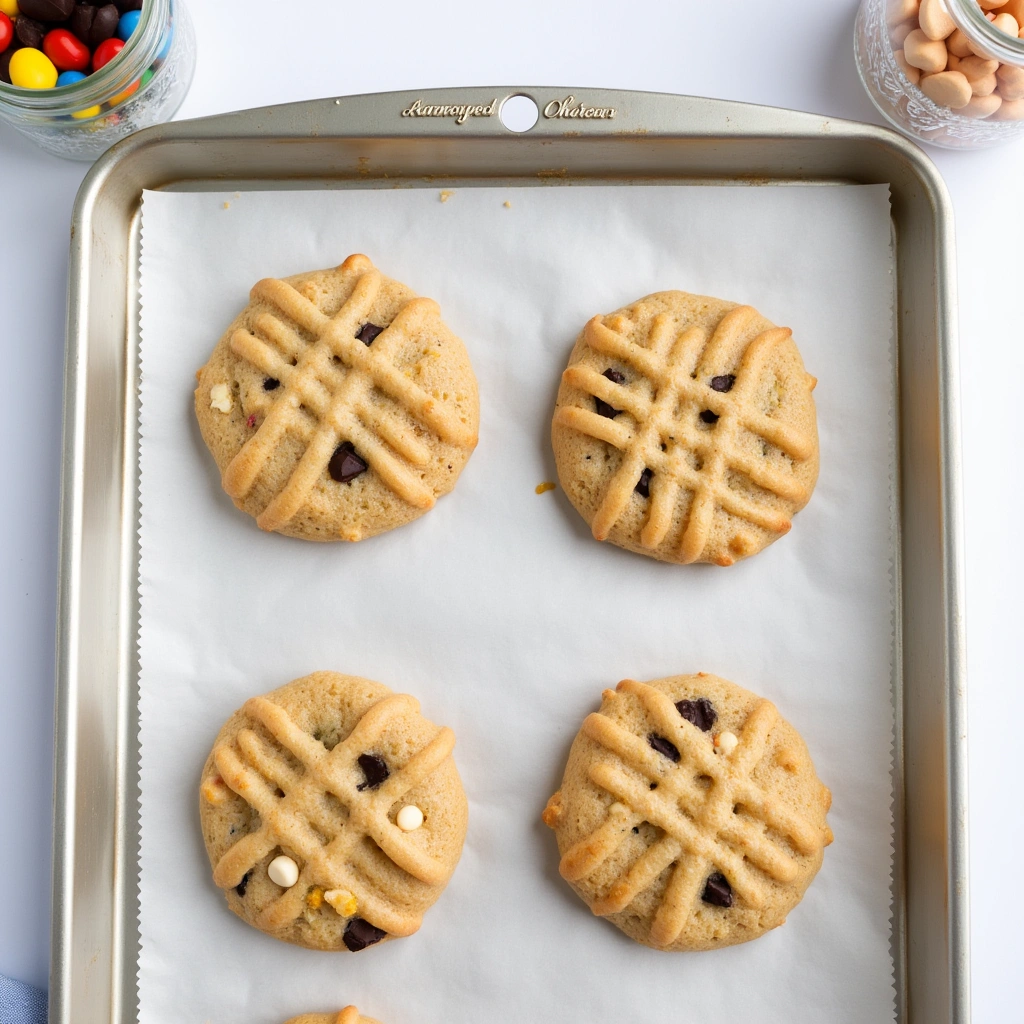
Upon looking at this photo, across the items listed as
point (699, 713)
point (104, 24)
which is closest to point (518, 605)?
point (699, 713)

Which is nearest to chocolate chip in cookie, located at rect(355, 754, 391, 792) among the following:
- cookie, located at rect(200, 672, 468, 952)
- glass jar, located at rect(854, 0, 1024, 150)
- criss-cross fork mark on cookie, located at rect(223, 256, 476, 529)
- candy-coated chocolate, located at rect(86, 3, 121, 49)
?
cookie, located at rect(200, 672, 468, 952)

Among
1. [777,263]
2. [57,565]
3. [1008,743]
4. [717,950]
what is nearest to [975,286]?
[777,263]

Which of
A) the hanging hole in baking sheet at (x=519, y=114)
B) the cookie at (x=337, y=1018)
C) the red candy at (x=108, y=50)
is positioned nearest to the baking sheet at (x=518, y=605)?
the cookie at (x=337, y=1018)

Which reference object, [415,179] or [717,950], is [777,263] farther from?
[717,950]

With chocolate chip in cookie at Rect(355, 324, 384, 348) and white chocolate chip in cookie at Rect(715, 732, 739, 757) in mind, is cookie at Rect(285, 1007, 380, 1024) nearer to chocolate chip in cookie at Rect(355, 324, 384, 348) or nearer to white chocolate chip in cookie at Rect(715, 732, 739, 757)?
white chocolate chip in cookie at Rect(715, 732, 739, 757)

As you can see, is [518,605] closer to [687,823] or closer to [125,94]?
[687,823]

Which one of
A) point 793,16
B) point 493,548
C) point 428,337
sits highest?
point 793,16

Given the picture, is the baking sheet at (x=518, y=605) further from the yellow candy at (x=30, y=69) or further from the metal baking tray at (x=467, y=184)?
the yellow candy at (x=30, y=69)
